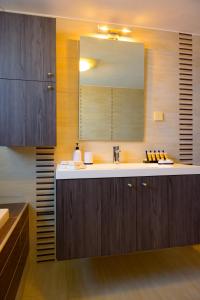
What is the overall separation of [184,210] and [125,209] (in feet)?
1.70

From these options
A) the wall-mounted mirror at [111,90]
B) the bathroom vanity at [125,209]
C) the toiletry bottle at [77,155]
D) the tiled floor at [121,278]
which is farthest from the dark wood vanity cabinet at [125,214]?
the wall-mounted mirror at [111,90]

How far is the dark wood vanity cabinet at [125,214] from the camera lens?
1.60 meters

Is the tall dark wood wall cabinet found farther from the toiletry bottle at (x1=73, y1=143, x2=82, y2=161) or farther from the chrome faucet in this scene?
the chrome faucet

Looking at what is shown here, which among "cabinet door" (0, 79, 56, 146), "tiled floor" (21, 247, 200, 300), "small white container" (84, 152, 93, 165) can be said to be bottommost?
"tiled floor" (21, 247, 200, 300)

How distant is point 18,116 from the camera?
1732 millimetres

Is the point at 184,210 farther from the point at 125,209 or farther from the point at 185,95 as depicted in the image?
the point at 185,95

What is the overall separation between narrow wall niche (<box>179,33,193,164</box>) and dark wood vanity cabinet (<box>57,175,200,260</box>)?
65 cm

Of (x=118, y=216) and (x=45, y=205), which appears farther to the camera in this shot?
(x=45, y=205)

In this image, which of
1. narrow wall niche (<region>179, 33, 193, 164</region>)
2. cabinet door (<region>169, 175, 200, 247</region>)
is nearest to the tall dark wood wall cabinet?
cabinet door (<region>169, 175, 200, 247</region>)

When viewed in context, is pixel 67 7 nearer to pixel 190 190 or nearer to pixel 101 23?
pixel 101 23

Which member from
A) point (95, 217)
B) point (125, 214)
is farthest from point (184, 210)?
point (95, 217)

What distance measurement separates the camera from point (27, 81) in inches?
68.6

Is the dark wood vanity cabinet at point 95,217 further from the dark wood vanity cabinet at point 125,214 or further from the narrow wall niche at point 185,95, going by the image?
the narrow wall niche at point 185,95

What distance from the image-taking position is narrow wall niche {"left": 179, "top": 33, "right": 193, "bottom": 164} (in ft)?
7.87
